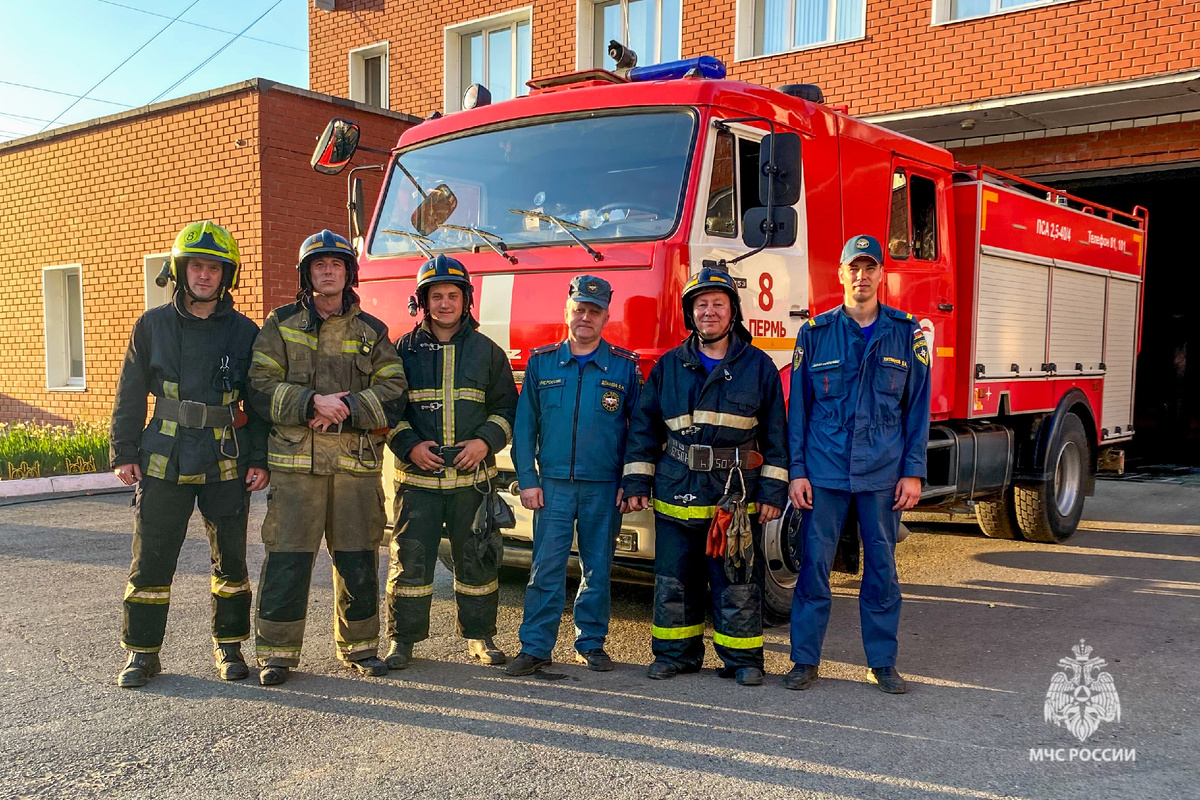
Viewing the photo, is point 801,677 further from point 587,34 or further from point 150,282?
point 587,34

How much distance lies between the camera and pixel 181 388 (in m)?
4.27

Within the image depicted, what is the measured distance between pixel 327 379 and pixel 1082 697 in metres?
3.46

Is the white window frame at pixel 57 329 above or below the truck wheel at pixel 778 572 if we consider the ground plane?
above

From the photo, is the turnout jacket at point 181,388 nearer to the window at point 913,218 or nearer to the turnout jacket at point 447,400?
the turnout jacket at point 447,400

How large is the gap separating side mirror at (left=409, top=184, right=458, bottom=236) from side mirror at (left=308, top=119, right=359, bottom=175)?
0.51 metres

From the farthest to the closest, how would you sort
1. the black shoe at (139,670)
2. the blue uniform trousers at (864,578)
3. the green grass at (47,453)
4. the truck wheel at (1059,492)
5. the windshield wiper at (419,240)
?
the green grass at (47,453), the truck wheel at (1059,492), the windshield wiper at (419,240), the blue uniform trousers at (864,578), the black shoe at (139,670)

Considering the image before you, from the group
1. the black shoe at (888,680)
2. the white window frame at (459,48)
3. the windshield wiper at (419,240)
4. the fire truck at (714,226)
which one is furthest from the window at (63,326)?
the black shoe at (888,680)

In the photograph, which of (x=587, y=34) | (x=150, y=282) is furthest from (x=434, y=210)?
(x=587, y=34)

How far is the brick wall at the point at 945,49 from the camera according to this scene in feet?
31.6

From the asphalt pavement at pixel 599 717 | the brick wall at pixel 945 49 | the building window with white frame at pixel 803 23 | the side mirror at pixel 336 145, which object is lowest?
the asphalt pavement at pixel 599 717

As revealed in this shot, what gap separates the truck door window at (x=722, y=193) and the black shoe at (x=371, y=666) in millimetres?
2454

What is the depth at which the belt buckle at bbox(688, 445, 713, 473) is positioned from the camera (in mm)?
4336

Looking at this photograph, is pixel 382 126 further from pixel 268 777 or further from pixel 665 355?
pixel 268 777

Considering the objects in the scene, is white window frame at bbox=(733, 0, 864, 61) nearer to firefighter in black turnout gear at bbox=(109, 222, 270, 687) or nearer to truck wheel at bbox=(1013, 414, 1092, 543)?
truck wheel at bbox=(1013, 414, 1092, 543)
